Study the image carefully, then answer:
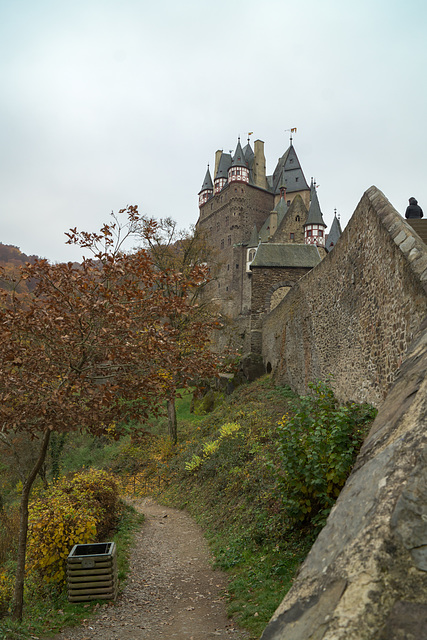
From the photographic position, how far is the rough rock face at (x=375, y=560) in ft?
6.13

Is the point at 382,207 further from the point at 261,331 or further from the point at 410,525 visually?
the point at 261,331

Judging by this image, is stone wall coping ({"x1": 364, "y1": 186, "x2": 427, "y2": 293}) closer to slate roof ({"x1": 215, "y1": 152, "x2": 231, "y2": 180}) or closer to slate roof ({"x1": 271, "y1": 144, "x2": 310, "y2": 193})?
slate roof ({"x1": 271, "y1": 144, "x2": 310, "y2": 193})

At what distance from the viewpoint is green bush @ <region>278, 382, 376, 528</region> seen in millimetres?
5273

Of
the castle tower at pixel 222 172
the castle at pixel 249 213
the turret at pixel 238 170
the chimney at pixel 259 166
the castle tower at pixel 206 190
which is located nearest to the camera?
the castle at pixel 249 213

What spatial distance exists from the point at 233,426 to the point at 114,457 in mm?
7477

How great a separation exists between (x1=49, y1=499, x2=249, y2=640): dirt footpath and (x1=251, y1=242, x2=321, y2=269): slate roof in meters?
16.2

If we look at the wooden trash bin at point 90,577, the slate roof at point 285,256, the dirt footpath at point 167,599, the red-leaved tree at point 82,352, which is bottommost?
the dirt footpath at point 167,599

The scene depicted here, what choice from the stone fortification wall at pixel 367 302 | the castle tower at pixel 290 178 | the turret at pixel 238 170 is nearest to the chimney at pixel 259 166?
the castle tower at pixel 290 178

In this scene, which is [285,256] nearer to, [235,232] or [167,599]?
[167,599]

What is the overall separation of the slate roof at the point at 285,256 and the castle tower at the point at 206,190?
52.1 metres

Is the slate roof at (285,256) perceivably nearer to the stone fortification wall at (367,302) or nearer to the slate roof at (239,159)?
the stone fortification wall at (367,302)

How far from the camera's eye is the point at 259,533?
7070 millimetres

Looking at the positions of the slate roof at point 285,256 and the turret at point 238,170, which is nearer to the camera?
the slate roof at point 285,256

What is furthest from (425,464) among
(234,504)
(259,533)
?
(234,504)
